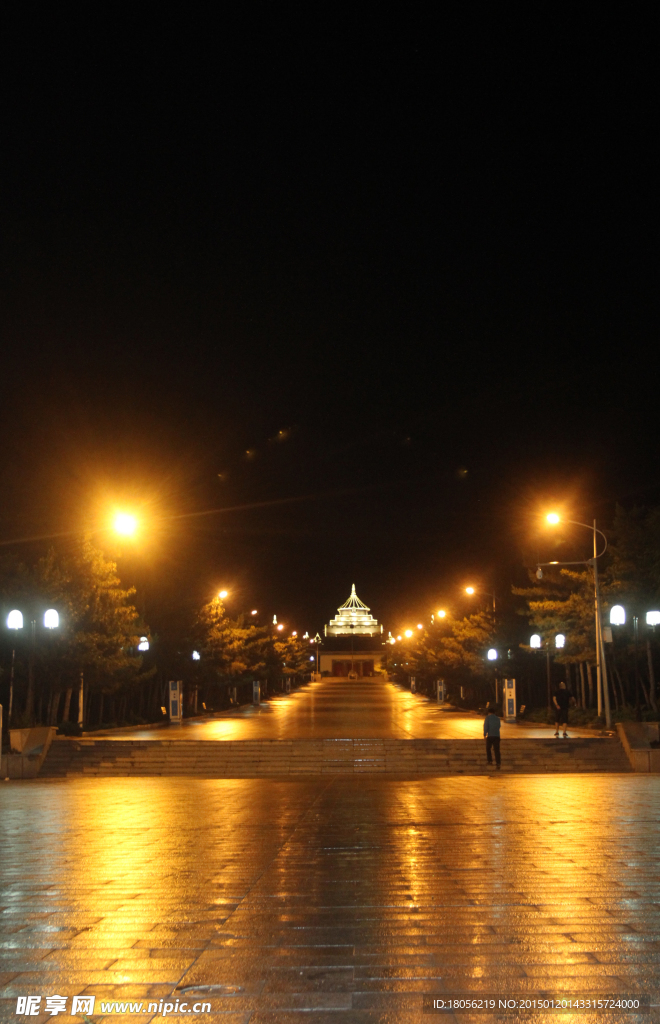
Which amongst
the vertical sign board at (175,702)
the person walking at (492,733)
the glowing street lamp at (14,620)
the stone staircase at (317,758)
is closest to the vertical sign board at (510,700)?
the stone staircase at (317,758)

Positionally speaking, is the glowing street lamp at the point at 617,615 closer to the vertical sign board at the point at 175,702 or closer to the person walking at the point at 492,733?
the person walking at the point at 492,733

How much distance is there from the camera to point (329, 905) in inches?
365

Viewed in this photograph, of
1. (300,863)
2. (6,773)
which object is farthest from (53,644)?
(300,863)

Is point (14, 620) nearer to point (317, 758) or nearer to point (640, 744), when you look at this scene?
point (317, 758)

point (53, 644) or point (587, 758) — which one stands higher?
point (53, 644)

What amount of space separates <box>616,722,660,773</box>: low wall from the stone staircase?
→ 36cm

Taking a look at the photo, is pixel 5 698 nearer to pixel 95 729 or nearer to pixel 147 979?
pixel 95 729

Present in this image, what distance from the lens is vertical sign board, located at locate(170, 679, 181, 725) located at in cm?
4438

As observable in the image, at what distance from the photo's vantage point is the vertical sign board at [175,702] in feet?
146

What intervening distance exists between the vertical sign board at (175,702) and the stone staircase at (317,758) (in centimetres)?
1464

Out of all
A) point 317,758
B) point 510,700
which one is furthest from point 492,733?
point 510,700

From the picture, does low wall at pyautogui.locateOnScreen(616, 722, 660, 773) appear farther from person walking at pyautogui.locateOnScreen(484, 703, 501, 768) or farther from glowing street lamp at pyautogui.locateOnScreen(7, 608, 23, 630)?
glowing street lamp at pyautogui.locateOnScreen(7, 608, 23, 630)

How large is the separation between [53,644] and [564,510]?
897 inches

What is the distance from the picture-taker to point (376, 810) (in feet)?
57.8
